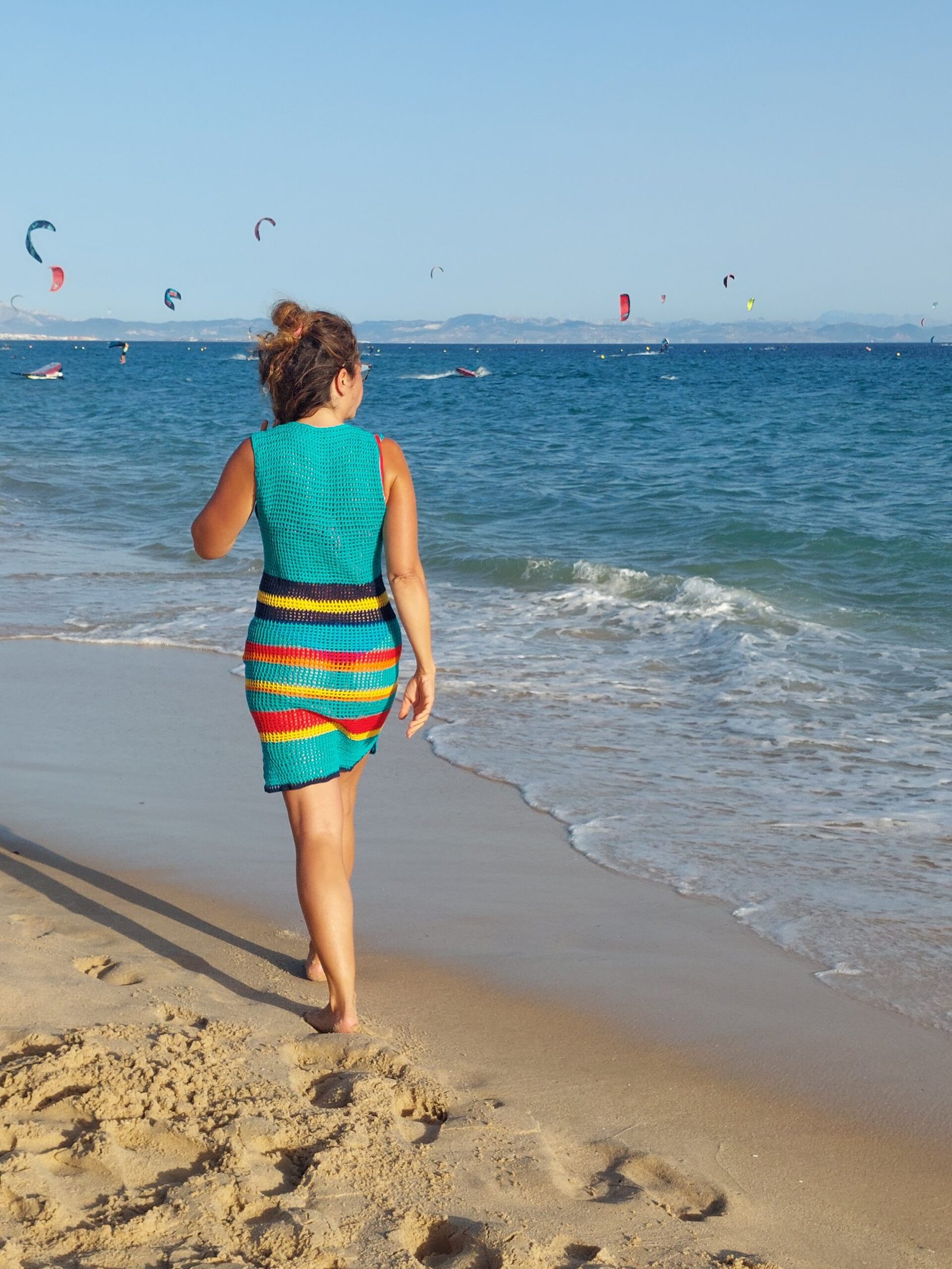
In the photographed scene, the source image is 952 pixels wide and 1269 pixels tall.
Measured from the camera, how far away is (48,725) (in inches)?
216

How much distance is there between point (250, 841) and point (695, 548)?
321 inches

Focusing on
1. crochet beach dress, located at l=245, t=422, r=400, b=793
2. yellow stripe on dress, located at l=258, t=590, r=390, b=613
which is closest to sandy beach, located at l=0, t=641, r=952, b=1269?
crochet beach dress, located at l=245, t=422, r=400, b=793

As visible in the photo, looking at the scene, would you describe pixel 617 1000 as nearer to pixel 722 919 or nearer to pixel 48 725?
pixel 722 919

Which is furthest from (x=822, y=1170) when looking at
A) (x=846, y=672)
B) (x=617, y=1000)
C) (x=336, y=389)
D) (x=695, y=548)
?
(x=695, y=548)

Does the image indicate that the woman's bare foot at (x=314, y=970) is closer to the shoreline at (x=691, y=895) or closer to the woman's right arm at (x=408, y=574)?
the woman's right arm at (x=408, y=574)

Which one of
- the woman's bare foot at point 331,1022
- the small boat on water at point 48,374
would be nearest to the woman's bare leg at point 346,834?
the woman's bare foot at point 331,1022

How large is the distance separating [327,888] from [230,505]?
89 cm

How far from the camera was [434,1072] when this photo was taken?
2.64m

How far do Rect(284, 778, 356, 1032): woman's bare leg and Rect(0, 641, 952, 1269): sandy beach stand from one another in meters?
0.10

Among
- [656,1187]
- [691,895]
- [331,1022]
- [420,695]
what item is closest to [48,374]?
[691,895]

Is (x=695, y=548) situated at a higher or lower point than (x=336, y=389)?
lower

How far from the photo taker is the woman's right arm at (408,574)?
2.70 m

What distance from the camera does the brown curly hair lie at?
265cm

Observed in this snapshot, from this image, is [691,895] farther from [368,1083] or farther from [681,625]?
[681,625]
